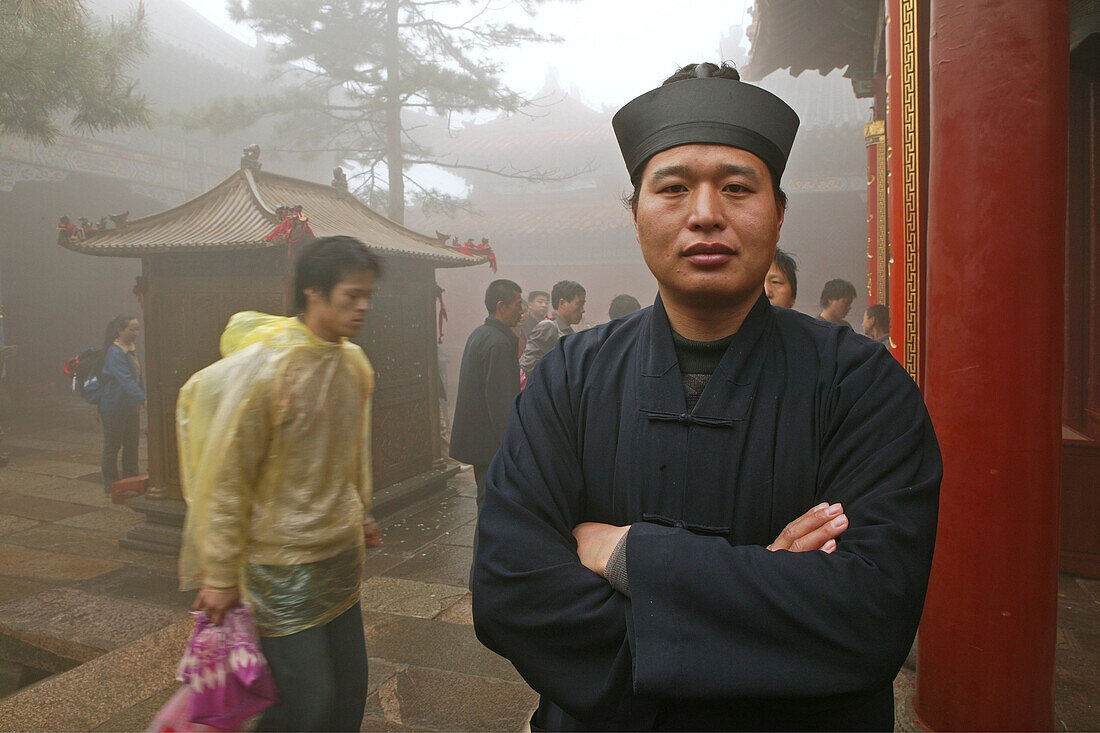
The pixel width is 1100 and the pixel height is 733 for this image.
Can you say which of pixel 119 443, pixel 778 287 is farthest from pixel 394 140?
pixel 778 287

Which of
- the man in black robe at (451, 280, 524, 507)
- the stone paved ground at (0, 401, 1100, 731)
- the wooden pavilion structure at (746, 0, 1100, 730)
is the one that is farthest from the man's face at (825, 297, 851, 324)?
the wooden pavilion structure at (746, 0, 1100, 730)

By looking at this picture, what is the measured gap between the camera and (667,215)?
1.13 meters

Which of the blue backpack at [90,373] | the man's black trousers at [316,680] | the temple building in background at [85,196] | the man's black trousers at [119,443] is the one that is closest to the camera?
the man's black trousers at [316,680]

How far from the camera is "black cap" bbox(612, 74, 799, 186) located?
1.13 metres

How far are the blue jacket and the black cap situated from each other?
6.93 meters

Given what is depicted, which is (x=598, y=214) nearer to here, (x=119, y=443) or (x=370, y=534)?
(x=119, y=443)

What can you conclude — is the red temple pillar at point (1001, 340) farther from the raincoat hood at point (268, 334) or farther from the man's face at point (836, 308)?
the man's face at point (836, 308)

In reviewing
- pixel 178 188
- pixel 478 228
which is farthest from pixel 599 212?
pixel 178 188

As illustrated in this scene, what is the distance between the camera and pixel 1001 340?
2.30 metres

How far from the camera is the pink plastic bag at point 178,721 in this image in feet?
6.09

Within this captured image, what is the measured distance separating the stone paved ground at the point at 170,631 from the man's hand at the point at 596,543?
205 cm

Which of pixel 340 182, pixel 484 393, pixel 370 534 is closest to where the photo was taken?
pixel 370 534

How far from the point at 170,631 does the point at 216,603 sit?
97.1 inches

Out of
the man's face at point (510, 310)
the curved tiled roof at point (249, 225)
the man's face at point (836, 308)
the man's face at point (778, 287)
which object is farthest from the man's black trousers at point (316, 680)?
the man's face at point (836, 308)
